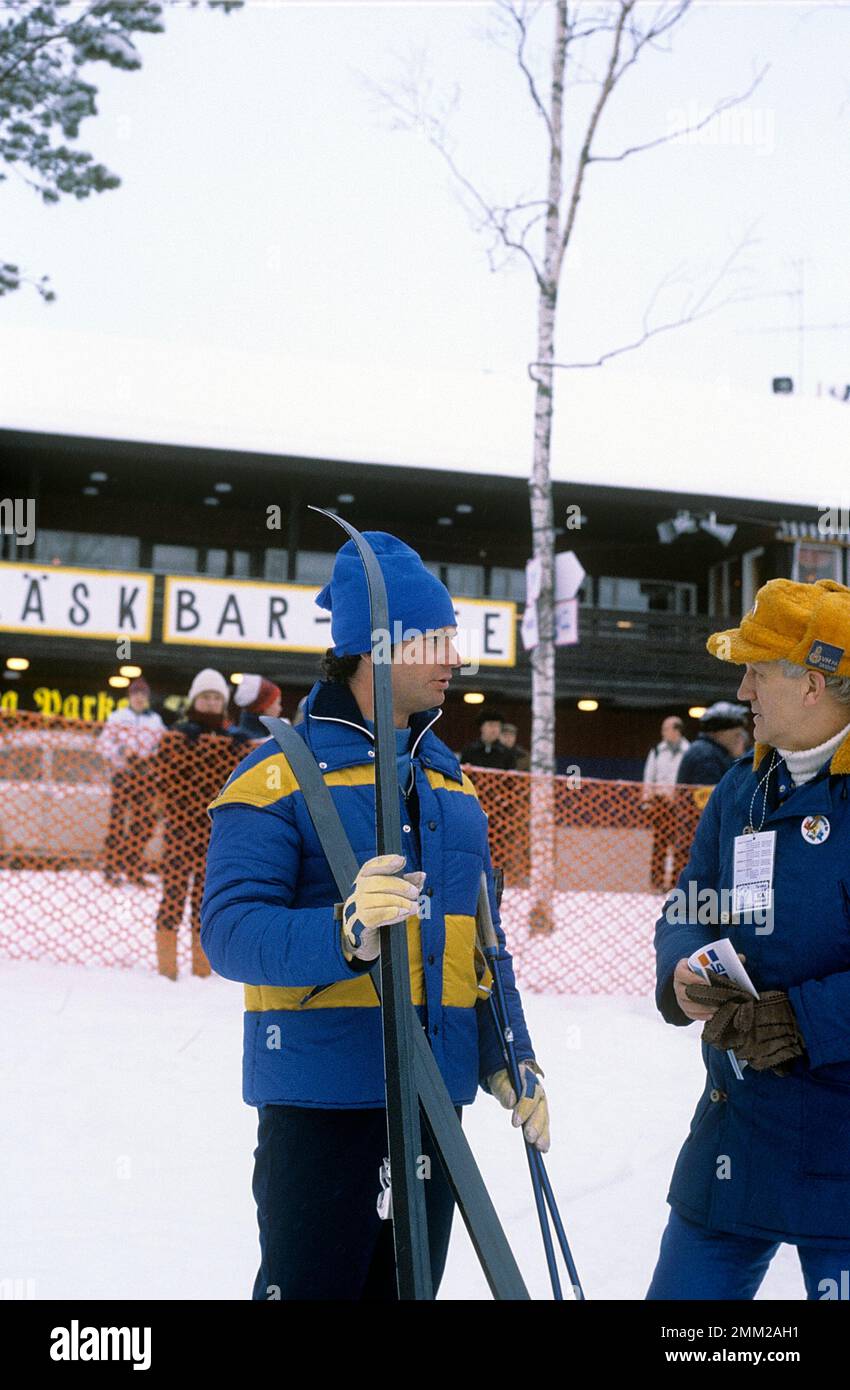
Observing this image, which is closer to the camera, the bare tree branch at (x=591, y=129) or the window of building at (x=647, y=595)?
the bare tree branch at (x=591, y=129)

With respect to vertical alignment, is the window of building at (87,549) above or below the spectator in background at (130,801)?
above

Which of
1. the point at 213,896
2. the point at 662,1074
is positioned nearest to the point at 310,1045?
the point at 213,896

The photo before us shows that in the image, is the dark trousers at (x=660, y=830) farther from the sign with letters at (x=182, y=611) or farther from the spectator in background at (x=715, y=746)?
the sign with letters at (x=182, y=611)

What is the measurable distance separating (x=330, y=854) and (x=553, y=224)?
1004cm

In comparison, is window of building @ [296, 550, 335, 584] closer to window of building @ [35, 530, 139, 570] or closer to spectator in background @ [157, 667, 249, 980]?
window of building @ [35, 530, 139, 570]

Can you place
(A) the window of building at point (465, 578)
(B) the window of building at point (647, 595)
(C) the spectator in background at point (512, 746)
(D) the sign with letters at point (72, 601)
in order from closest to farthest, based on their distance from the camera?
1. (C) the spectator in background at point (512, 746)
2. (D) the sign with letters at point (72, 601)
3. (A) the window of building at point (465, 578)
4. (B) the window of building at point (647, 595)

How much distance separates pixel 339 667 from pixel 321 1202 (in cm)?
80

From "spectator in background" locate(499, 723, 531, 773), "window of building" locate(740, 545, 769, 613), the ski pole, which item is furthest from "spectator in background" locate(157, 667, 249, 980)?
"window of building" locate(740, 545, 769, 613)

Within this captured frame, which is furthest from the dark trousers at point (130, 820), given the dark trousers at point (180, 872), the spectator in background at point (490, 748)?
the spectator in background at point (490, 748)

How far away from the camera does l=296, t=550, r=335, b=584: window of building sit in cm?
1930

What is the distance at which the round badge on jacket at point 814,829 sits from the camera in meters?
1.96

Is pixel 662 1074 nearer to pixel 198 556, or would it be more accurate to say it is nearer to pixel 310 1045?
pixel 310 1045

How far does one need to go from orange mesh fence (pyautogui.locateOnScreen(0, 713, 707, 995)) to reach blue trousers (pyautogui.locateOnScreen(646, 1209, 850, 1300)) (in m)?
5.10

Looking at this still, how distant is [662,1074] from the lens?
5.52m
